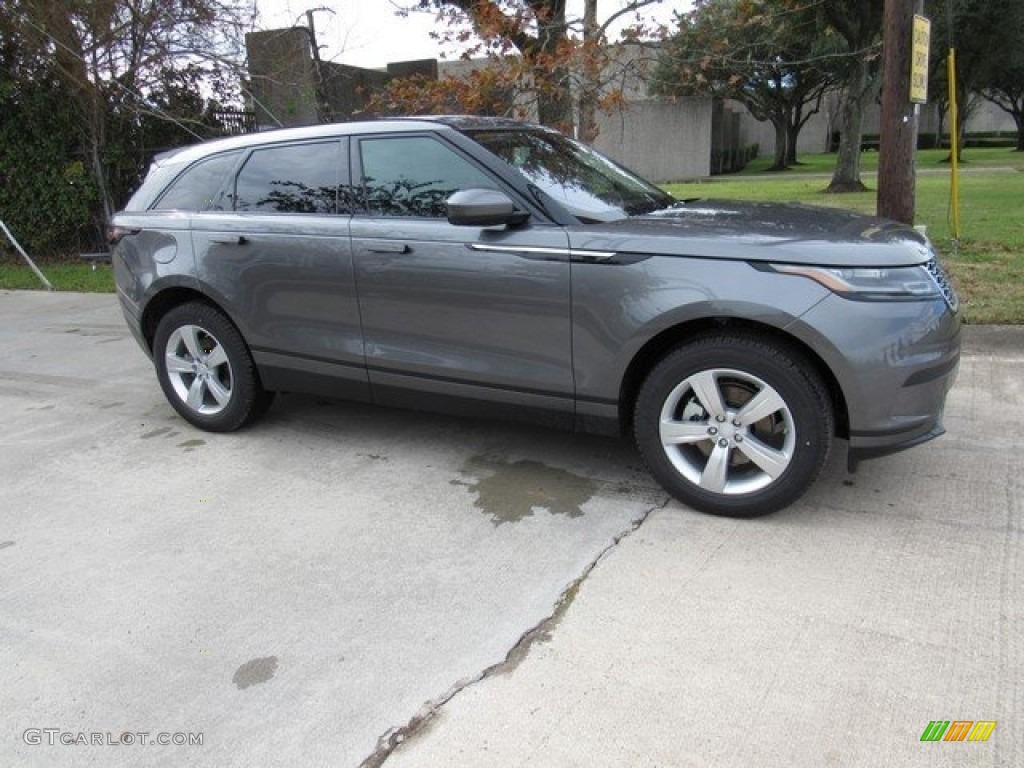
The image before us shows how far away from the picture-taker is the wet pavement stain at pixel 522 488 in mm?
3875

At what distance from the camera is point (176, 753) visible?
2414mm

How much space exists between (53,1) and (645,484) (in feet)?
33.4

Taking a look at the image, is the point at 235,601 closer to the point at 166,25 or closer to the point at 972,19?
the point at 166,25

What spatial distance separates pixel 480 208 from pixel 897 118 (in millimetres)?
5131

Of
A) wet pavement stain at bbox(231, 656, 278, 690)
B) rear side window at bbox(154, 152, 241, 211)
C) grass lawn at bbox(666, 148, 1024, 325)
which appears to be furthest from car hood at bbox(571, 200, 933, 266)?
grass lawn at bbox(666, 148, 1024, 325)

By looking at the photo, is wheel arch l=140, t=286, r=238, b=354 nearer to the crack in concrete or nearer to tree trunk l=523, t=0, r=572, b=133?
the crack in concrete

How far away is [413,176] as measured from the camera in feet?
13.9

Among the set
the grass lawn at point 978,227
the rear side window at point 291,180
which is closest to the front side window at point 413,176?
the rear side window at point 291,180

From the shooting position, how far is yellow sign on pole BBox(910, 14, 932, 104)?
6.68 meters

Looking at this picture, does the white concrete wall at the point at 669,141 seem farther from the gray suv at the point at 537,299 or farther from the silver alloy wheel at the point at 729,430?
the silver alloy wheel at the point at 729,430

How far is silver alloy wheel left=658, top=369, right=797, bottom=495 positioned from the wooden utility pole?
4.69m

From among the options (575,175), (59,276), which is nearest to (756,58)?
(59,276)

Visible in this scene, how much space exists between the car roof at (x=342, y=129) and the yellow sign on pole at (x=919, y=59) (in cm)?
374

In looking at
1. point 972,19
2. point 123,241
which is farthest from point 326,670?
point 972,19
